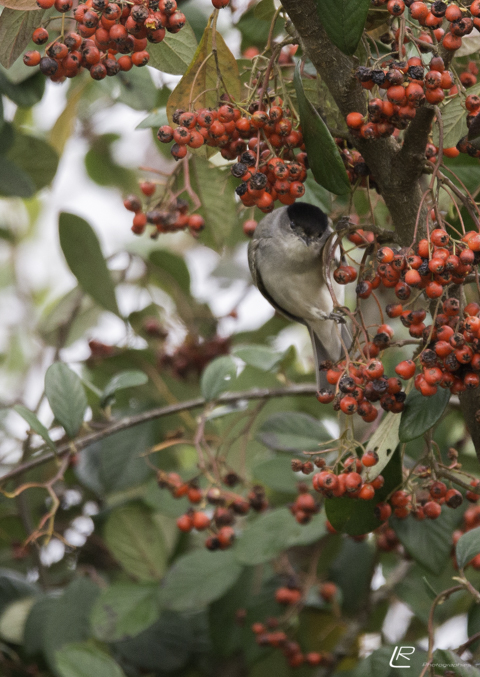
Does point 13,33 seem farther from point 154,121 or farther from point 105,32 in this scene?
point 154,121

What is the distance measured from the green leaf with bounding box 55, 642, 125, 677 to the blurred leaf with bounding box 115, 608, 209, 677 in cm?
46

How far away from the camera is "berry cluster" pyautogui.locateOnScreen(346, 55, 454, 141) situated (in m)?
1.30

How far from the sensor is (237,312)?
11.0 ft

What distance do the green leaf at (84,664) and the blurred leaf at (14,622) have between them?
0.51 meters

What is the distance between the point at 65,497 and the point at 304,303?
4.20 feet

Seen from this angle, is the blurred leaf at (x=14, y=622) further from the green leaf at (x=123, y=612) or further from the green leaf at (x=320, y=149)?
the green leaf at (x=320, y=149)

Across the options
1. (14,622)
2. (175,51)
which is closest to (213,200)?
(175,51)

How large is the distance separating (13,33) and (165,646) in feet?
6.40

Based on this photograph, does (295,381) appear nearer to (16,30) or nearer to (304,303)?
(304,303)

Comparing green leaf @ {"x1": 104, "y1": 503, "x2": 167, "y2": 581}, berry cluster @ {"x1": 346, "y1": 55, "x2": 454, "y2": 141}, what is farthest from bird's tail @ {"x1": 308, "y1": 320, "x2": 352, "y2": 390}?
berry cluster @ {"x1": 346, "y1": 55, "x2": 454, "y2": 141}

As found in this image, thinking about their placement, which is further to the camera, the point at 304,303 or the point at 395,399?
the point at 304,303

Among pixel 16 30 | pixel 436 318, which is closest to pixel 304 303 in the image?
pixel 436 318

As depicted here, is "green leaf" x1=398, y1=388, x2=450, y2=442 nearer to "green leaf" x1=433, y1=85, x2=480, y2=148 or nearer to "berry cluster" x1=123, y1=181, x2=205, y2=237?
"green leaf" x1=433, y1=85, x2=480, y2=148

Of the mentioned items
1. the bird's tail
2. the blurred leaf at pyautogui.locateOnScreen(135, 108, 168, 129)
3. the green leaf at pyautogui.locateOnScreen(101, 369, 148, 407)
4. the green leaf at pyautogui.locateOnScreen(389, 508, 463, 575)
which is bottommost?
the bird's tail
